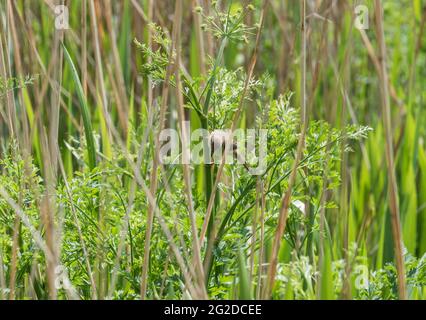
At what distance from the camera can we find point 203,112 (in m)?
1.09

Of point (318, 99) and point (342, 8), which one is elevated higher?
point (342, 8)

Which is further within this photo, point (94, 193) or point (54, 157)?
point (94, 193)

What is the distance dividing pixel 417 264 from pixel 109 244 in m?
0.48

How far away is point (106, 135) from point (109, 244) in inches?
20.1

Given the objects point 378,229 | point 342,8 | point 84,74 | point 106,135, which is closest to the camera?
point 84,74

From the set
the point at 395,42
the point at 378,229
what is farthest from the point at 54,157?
the point at 395,42

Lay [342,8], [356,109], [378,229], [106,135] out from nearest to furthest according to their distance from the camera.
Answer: [106,135] < [378,229] < [342,8] < [356,109]
